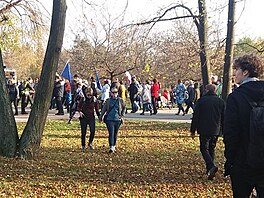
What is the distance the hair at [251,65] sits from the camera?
4824mm

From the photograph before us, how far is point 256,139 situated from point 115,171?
17.2 feet

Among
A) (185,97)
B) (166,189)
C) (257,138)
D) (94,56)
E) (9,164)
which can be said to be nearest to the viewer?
(257,138)

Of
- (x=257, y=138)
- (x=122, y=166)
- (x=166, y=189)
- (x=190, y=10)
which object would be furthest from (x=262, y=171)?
(x=190, y=10)

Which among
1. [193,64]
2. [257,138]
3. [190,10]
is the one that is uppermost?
[190,10]

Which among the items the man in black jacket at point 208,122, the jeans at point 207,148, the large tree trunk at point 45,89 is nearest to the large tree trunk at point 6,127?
the large tree trunk at point 45,89

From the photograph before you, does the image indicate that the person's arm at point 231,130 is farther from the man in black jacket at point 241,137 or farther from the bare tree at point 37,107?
the bare tree at point 37,107

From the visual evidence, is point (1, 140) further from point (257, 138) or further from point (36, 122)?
point (257, 138)

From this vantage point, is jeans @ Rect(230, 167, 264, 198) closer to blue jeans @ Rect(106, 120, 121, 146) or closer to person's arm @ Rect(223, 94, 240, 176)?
person's arm @ Rect(223, 94, 240, 176)

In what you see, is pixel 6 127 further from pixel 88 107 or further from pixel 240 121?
pixel 240 121

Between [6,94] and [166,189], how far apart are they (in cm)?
435

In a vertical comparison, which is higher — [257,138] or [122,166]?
[257,138]

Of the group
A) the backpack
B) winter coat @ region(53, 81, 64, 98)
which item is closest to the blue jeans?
the backpack

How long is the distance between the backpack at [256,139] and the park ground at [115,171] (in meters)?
3.24

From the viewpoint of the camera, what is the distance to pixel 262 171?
179 inches
